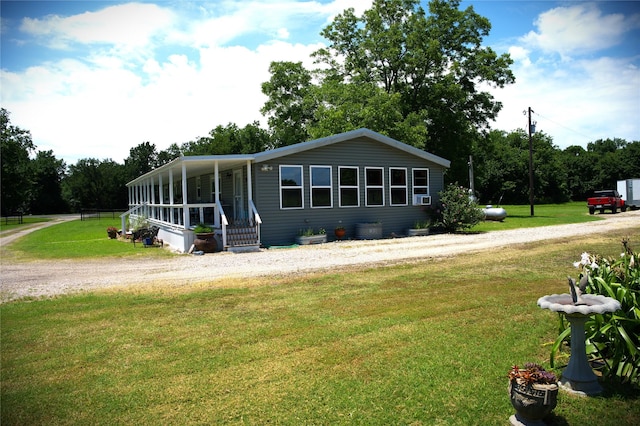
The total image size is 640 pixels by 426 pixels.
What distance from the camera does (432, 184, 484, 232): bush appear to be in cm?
1859

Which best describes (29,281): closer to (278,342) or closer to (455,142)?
(278,342)

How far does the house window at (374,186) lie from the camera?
704 inches

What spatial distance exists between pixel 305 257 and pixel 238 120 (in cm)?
4020

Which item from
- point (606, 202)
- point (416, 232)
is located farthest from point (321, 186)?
point (606, 202)

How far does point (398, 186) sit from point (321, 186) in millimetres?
3680

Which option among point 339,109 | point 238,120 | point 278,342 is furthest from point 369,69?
point 278,342

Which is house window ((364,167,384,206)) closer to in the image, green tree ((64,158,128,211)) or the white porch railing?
the white porch railing

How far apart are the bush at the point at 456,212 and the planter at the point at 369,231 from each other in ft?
10.3

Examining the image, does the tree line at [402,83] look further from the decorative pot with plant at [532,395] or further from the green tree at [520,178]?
→ the decorative pot with plant at [532,395]

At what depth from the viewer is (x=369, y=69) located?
3275 centimetres

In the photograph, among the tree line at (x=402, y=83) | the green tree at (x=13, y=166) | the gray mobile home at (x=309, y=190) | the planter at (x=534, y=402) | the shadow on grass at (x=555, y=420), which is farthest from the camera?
the green tree at (x=13, y=166)

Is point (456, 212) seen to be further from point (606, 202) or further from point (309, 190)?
point (606, 202)

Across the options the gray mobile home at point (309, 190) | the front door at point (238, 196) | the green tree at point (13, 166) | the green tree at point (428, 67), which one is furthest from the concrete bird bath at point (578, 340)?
the green tree at point (13, 166)

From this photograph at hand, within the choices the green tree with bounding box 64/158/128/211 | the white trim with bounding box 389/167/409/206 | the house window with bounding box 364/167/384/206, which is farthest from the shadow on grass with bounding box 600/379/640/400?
the green tree with bounding box 64/158/128/211
